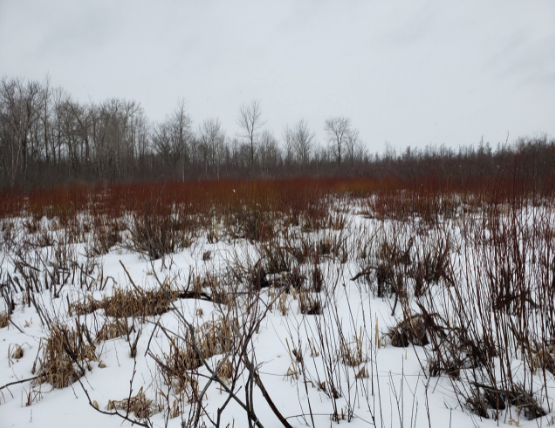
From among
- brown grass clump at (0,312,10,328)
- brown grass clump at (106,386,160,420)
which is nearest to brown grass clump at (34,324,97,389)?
brown grass clump at (106,386,160,420)

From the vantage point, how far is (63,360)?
1672 mm

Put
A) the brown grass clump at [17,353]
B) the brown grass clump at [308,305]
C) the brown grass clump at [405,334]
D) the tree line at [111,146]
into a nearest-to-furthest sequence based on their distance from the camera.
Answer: the brown grass clump at [405,334], the brown grass clump at [17,353], the brown grass clump at [308,305], the tree line at [111,146]

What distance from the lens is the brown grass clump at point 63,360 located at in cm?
160

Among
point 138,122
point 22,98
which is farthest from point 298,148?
point 22,98

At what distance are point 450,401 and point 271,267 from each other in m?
1.99

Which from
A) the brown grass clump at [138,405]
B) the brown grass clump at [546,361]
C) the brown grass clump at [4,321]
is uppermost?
the brown grass clump at [546,361]

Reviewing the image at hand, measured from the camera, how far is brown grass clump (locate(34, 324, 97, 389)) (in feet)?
5.24

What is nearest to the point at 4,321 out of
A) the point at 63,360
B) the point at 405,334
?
the point at 63,360

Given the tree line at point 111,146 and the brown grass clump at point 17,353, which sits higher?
the tree line at point 111,146

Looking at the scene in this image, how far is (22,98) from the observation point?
19.3m

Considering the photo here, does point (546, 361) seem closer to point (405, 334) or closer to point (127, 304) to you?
point (405, 334)

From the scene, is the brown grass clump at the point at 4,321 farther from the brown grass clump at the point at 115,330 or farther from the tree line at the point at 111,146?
the tree line at the point at 111,146

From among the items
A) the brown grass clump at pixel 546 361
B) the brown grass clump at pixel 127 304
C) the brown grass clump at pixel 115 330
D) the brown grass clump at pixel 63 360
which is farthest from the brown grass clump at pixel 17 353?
the brown grass clump at pixel 546 361

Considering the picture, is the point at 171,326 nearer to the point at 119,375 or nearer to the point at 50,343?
the point at 119,375
